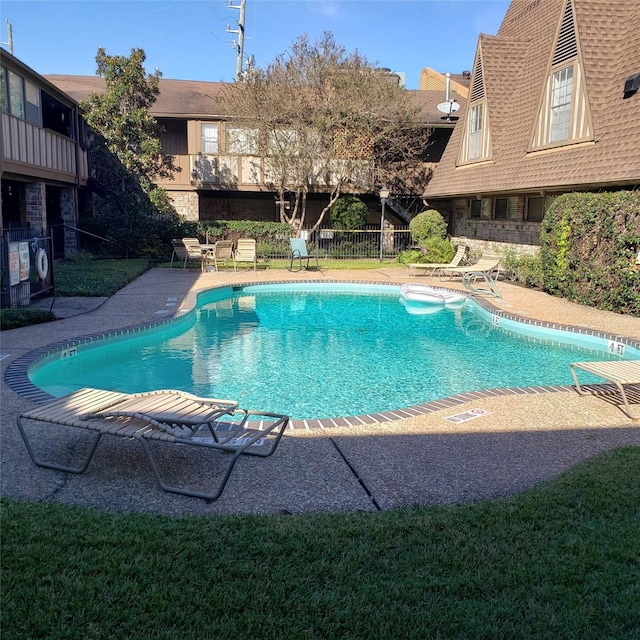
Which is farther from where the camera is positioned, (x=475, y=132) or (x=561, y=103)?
(x=475, y=132)

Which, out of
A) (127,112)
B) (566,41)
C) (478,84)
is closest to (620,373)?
(566,41)

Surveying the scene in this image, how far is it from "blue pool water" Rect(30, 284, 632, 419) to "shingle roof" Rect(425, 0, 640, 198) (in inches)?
164

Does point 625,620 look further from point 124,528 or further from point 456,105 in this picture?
point 456,105

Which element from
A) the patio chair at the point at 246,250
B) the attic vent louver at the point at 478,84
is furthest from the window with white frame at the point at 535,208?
the patio chair at the point at 246,250

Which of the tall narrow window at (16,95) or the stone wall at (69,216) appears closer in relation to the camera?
the tall narrow window at (16,95)

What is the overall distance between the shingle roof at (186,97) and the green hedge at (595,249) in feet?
36.7

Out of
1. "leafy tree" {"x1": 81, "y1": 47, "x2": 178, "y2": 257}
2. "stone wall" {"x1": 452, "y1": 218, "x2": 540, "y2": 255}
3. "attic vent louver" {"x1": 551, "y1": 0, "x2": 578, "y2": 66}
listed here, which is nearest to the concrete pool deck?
"stone wall" {"x1": 452, "y1": 218, "x2": 540, "y2": 255}

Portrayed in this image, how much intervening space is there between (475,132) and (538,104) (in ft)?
12.9

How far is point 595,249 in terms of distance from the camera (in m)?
12.2

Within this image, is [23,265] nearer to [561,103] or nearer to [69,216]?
[69,216]

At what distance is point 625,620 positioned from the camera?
2627mm

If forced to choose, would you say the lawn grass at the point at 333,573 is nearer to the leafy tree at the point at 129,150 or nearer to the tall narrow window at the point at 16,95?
the tall narrow window at the point at 16,95

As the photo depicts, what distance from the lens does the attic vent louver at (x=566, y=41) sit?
15.0 metres

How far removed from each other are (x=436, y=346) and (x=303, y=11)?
11.3 meters
